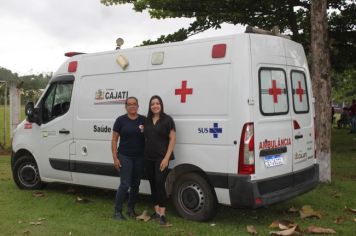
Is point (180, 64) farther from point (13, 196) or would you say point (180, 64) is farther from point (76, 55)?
point (13, 196)

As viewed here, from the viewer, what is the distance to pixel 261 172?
6055mm

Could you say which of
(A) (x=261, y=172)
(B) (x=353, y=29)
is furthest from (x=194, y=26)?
(A) (x=261, y=172)

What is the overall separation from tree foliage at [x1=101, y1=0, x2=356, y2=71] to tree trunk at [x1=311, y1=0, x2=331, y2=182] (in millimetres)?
5708

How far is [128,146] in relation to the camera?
657cm

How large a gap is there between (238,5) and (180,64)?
29.1ft

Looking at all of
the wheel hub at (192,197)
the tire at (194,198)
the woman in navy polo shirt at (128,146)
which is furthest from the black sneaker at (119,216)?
the wheel hub at (192,197)

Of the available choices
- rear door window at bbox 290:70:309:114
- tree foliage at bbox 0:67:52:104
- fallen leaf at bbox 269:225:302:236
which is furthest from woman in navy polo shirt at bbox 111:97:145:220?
tree foliage at bbox 0:67:52:104

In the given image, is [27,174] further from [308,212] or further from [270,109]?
[308,212]

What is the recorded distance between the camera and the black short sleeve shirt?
6312 mm

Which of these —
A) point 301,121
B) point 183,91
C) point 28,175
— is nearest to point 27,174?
point 28,175

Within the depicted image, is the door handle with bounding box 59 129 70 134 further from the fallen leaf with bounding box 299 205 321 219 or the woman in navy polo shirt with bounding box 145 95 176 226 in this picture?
the fallen leaf with bounding box 299 205 321 219

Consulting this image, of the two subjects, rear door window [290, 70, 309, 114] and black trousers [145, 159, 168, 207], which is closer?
black trousers [145, 159, 168, 207]

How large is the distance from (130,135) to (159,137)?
0.45 m

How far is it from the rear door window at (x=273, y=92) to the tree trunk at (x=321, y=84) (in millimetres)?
2677
